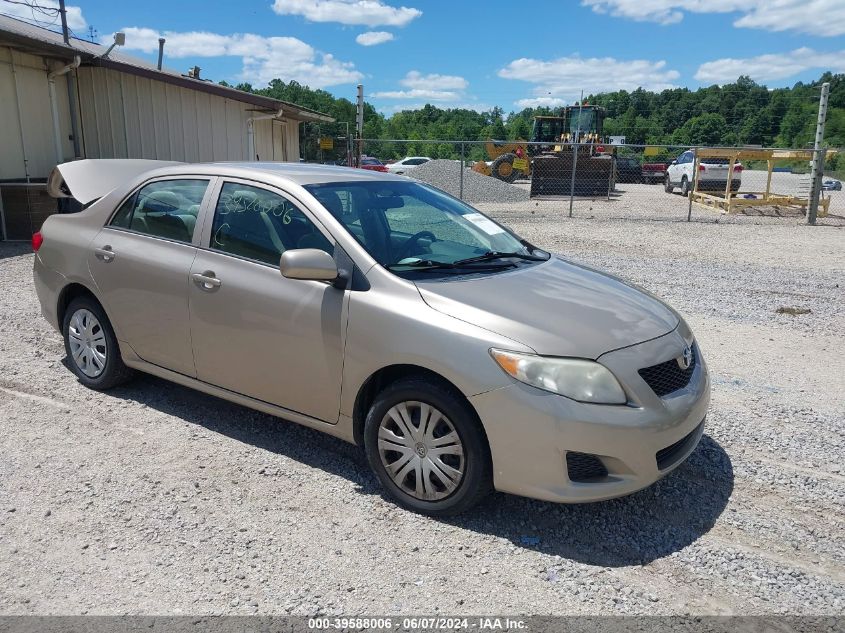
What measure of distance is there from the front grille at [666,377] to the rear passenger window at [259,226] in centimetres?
175

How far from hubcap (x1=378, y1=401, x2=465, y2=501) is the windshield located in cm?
78

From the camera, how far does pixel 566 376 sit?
2945 millimetres

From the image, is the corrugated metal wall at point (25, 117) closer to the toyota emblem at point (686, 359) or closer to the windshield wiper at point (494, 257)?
the windshield wiper at point (494, 257)

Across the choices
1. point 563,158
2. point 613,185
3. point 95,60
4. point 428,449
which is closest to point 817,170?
point 613,185

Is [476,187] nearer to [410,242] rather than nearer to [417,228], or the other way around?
[417,228]

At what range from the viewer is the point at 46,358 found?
222 inches

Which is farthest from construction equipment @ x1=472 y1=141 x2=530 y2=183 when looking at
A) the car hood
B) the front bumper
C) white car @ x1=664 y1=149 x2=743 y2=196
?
the front bumper

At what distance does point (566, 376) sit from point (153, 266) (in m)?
2.75

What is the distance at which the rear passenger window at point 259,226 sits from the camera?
3729mm

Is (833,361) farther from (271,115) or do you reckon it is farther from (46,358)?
(271,115)

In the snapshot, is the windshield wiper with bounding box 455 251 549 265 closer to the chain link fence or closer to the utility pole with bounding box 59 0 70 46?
the chain link fence

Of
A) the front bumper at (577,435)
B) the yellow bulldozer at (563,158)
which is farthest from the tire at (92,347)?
the yellow bulldozer at (563,158)

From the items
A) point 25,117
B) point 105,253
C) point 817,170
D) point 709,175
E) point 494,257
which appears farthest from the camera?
point 709,175

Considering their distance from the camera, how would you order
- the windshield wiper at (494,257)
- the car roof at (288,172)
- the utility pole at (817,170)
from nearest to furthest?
1. the windshield wiper at (494,257)
2. the car roof at (288,172)
3. the utility pole at (817,170)
